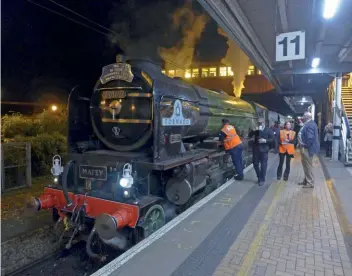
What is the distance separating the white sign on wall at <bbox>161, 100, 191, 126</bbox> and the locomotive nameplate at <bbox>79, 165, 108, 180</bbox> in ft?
4.07

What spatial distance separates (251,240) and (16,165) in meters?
6.64

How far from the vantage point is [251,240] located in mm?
4086

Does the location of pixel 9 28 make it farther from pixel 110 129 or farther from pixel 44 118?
pixel 110 129

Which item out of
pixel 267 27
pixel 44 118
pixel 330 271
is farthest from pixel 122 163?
pixel 44 118

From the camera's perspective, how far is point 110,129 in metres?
5.38

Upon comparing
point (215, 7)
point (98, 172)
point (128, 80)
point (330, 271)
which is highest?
point (215, 7)

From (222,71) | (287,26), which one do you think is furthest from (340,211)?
(222,71)

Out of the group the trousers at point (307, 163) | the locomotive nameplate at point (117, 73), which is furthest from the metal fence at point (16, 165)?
the trousers at point (307, 163)

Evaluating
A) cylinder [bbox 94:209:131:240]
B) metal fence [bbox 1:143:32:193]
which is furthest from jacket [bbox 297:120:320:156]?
metal fence [bbox 1:143:32:193]

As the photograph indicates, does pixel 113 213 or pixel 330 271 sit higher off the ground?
pixel 113 213

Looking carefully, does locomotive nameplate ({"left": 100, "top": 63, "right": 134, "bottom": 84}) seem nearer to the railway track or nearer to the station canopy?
the station canopy

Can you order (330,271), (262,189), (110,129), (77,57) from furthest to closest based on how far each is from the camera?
(77,57)
(262,189)
(110,129)
(330,271)

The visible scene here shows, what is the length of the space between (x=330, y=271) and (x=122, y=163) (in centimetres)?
314

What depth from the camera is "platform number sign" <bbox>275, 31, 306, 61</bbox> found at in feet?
25.1
